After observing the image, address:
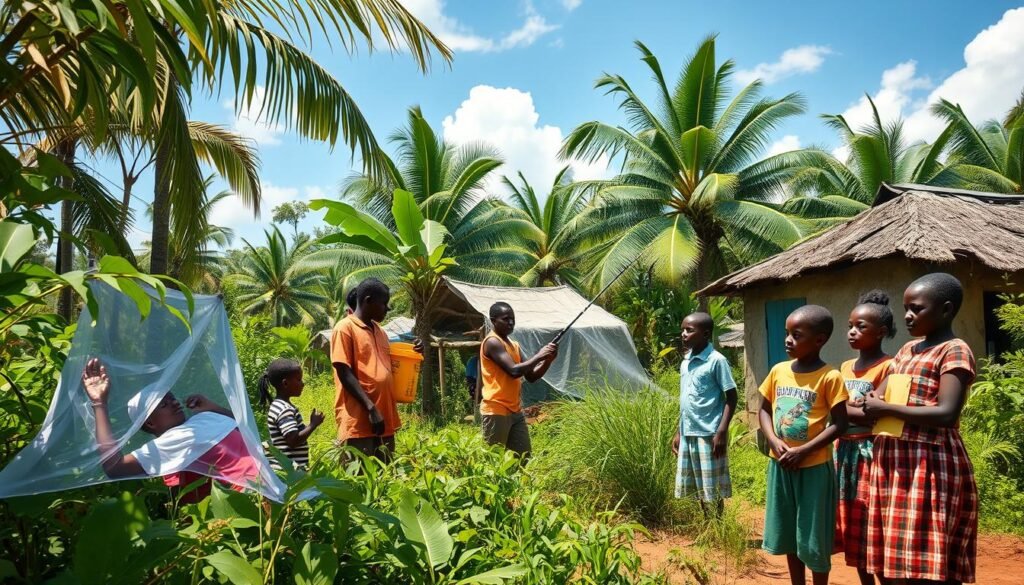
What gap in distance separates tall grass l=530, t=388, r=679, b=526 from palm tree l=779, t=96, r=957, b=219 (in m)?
12.7

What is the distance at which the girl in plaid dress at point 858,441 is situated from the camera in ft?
10.5

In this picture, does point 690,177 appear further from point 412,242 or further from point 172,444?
point 172,444

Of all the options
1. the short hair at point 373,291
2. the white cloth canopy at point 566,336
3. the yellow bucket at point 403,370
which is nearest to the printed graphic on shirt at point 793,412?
the yellow bucket at point 403,370

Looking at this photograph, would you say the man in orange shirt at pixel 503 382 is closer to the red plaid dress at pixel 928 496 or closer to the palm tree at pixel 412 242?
the red plaid dress at pixel 928 496

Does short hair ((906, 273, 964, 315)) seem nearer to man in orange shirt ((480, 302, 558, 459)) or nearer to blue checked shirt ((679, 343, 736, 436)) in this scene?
blue checked shirt ((679, 343, 736, 436))

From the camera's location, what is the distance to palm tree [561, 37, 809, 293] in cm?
1543

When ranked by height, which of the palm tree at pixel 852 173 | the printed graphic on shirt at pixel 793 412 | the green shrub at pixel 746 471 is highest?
the palm tree at pixel 852 173

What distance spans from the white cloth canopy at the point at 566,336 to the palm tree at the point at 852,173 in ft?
20.0

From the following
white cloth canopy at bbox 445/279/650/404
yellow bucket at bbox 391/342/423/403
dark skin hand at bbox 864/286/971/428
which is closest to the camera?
dark skin hand at bbox 864/286/971/428

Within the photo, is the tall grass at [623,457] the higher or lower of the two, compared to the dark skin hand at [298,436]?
lower

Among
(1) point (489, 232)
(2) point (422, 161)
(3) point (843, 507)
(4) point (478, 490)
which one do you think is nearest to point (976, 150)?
(1) point (489, 232)


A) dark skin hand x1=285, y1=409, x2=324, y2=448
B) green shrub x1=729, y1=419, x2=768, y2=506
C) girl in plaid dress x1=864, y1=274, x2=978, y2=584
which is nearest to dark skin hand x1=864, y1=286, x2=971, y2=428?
girl in plaid dress x1=864, y1=274, x2=978, y2=584

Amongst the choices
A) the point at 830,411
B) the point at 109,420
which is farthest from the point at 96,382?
the point at 830,411

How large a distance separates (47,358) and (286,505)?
160 cm
